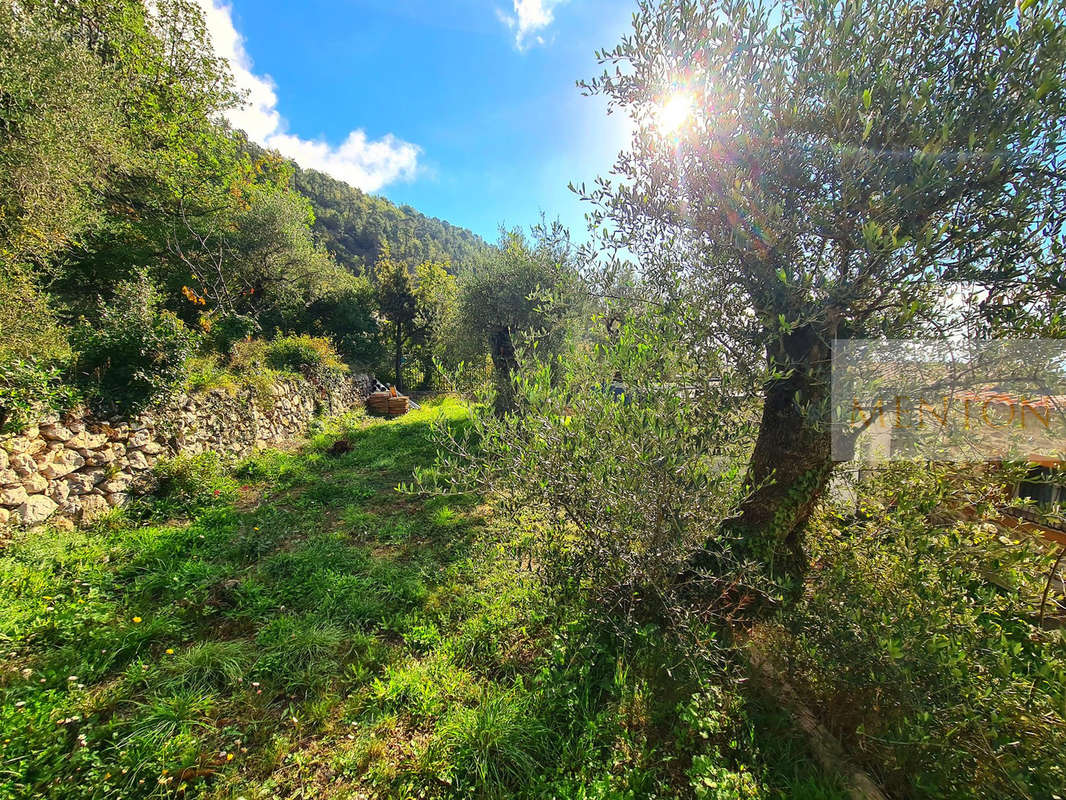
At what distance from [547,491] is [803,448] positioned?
2079mm

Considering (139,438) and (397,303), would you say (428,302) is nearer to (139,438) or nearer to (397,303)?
(397,303)

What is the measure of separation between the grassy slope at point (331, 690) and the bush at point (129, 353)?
204 cm

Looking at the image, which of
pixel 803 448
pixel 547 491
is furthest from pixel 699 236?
pixel 547 491

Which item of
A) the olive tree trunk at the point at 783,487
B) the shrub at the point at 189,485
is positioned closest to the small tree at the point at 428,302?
the shrub at the point at 189,485

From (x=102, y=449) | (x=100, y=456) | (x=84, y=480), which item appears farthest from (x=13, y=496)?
(x=102, y=449)

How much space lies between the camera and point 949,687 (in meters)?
1.79

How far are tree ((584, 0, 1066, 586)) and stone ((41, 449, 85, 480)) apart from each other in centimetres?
667

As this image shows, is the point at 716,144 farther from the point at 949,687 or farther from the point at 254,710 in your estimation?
the point at 254,710

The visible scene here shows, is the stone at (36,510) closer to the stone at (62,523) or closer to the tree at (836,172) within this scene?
the stone at (62,523)

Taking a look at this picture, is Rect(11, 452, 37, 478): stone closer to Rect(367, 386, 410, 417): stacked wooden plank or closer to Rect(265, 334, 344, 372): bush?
Rect(265, 334, 344, 372): bush

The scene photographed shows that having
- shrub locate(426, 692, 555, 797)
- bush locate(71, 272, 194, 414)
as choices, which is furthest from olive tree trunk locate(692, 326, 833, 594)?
bush locate(71, 272, 194, 414)

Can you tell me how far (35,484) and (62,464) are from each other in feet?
1.24

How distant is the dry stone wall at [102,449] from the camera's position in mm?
3996

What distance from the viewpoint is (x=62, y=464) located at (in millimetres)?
4402
